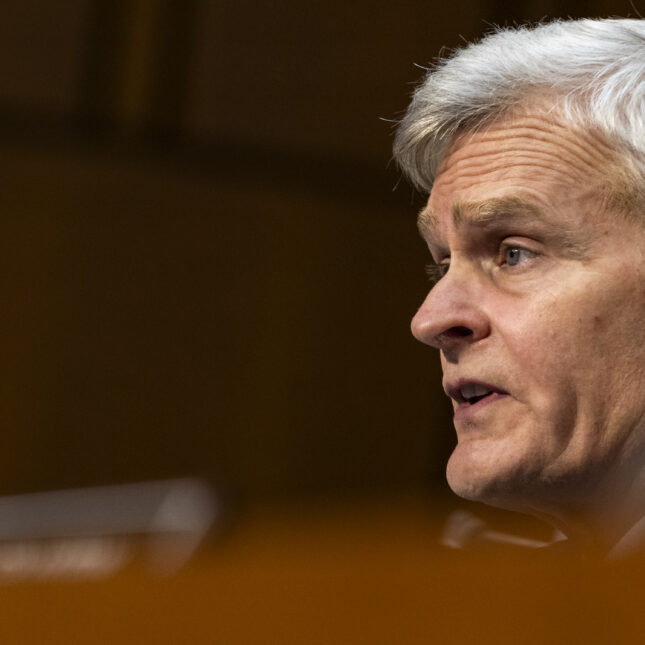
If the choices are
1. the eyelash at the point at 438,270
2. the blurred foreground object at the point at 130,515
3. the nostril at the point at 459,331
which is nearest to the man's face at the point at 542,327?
the nostril at the point at 459,331

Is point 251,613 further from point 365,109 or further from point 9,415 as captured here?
point 365,109

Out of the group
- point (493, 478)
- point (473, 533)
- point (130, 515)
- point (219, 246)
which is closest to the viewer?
point (493, 478)

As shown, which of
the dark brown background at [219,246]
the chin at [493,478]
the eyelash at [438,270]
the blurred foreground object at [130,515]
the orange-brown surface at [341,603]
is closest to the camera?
the orange-brown surface at [341,603]

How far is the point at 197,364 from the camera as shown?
2.84 m

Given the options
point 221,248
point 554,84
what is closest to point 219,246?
point 221,248

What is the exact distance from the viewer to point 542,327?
1064 millimetres

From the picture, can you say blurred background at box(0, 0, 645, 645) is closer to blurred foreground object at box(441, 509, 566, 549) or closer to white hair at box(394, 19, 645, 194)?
blurred foreground object at box(441, 509, 566, 549)

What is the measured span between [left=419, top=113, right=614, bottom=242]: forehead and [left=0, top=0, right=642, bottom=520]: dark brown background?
1.71m

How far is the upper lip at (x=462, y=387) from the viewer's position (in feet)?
3.56

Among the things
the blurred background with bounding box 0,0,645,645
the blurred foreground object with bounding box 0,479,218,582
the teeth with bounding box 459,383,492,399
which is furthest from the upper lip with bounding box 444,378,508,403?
the blurred background with bounding box 0,0,645,645

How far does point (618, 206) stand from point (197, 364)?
188cm

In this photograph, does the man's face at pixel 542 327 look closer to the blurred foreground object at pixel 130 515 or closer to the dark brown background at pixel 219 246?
the blurred foreground object at pixel 130 515

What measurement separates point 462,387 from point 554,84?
33 centimetres

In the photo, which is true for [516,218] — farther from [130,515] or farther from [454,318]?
[130,515]
